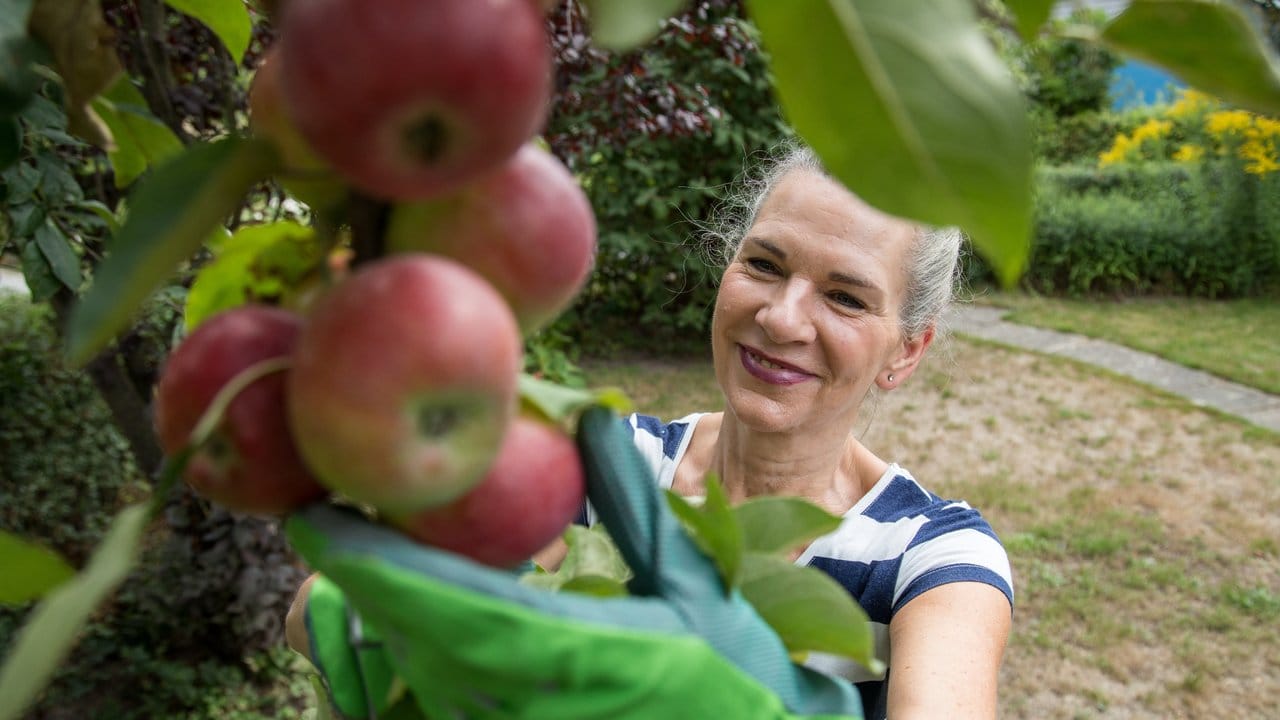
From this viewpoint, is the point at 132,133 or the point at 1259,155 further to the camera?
the point at 1259,155

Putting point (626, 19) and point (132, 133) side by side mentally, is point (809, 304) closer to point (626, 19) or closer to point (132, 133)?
point (132, 133)

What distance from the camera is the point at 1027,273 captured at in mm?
8391

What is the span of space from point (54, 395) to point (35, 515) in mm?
613

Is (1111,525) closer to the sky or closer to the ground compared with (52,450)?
closer to the sky

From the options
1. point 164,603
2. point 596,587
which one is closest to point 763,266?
point 596,587

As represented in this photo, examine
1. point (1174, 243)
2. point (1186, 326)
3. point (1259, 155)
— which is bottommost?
point (1186, 326)

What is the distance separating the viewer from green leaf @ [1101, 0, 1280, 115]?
41cm

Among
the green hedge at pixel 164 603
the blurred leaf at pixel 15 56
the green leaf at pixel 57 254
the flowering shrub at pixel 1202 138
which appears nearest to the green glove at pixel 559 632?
the blurred leaf at pixel 15 56

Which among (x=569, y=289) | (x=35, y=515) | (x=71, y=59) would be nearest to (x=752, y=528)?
(x=569, y=289)

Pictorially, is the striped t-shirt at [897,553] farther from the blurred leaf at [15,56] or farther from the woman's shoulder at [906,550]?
the blurred leaf at [15,56]

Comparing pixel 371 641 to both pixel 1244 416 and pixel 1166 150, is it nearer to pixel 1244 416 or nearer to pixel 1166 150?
pixel 1244 416

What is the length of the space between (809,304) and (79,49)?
1.33 meters

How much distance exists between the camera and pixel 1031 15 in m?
0.44

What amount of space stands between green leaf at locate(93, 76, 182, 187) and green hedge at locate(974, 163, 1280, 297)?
7.93 metres
